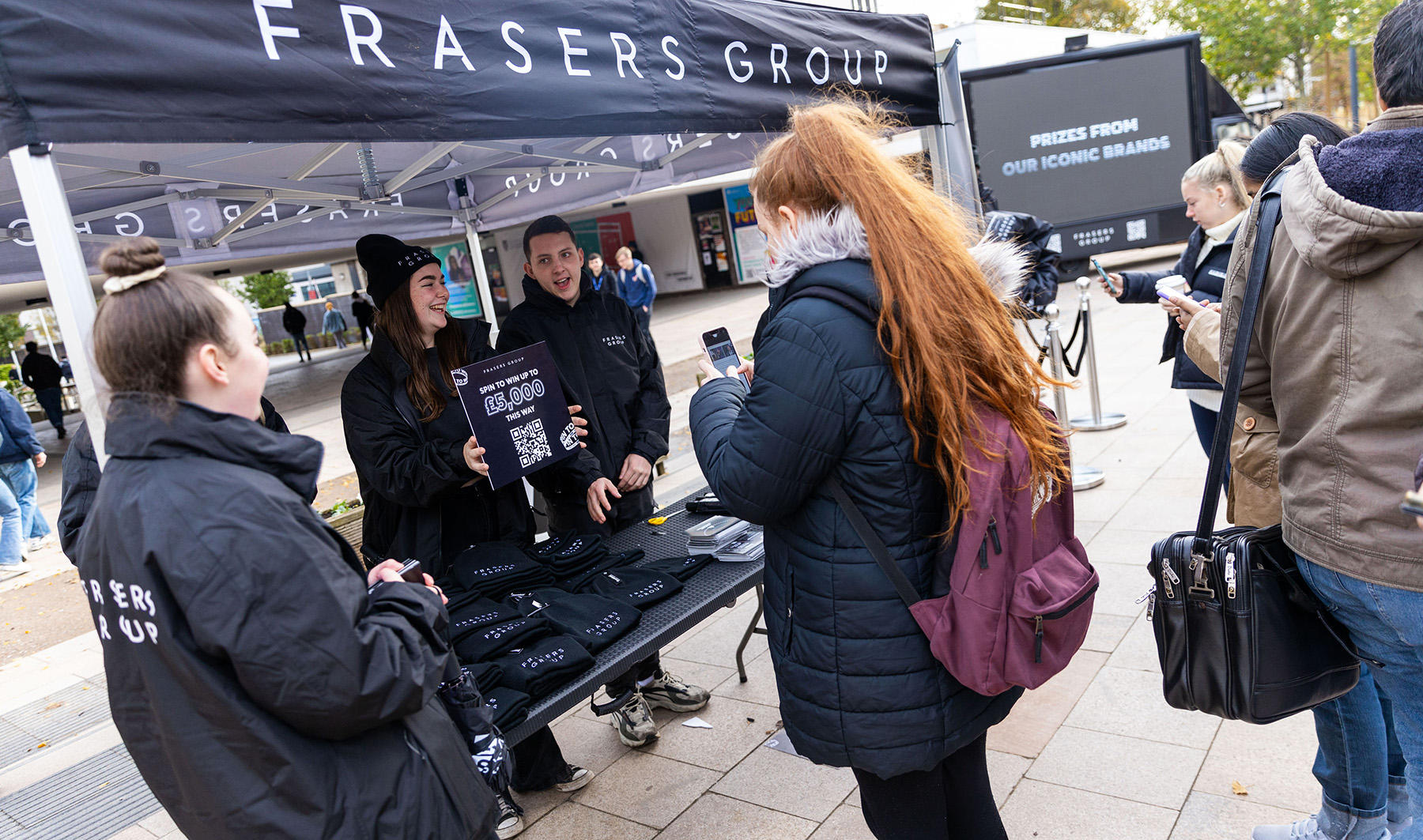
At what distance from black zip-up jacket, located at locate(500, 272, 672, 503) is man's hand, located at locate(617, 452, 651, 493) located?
38 millimetres

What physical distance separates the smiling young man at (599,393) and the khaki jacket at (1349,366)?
7.37 feet

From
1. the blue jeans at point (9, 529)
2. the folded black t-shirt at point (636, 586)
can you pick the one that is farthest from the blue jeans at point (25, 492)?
the folded black t-shirt at point (636, 586)

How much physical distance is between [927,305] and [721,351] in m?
0.88

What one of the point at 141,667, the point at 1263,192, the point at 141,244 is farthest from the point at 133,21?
the point at 1263,192

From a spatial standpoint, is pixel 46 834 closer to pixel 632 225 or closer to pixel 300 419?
pixel 300 419

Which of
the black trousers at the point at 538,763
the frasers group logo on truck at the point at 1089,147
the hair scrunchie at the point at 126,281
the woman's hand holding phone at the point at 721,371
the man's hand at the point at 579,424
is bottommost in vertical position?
the black trousers at the point at 538,763

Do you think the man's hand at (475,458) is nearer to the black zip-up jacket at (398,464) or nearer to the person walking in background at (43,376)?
the black zip-up jacket at (398,464)

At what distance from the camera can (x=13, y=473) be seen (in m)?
7.86

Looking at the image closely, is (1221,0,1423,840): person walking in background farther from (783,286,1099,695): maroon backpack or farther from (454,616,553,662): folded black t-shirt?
(454,616,553,662): folded black t-shirt

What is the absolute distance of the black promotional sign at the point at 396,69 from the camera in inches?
64.1

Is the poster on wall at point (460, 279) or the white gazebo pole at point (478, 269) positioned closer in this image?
the white gazebo pole at point (478, 269)

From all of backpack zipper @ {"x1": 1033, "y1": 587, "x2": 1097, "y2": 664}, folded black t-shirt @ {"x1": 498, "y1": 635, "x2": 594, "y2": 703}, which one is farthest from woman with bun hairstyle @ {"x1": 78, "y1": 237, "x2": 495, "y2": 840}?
backpack zipper @ {"x1": 1033, "y1": 587, "x2": 1097, "y2": 664}

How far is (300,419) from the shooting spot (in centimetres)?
1396

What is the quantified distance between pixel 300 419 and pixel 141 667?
13.7 m
